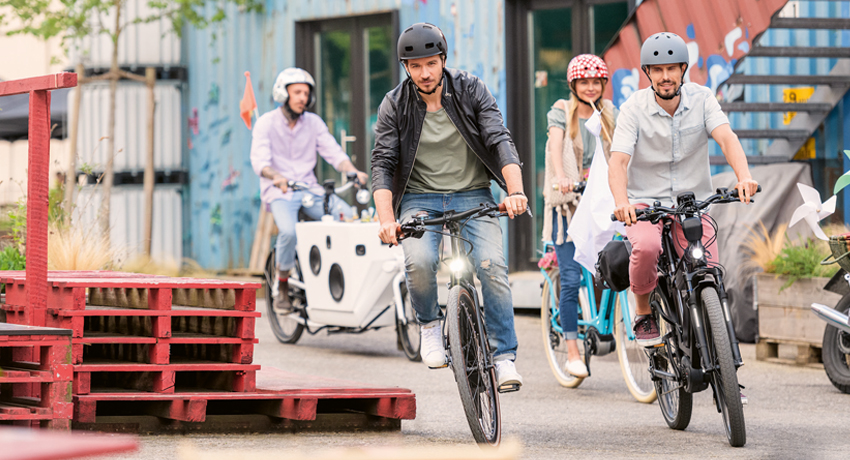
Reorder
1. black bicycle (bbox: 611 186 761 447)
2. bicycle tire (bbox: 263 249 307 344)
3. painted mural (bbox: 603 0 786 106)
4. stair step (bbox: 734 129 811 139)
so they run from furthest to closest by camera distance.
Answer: stair step (bbox: 734 129 811 139) < painted mural (bbox: 603 0 786 106) < bicycle tire (bbox: 263 249 307 344) < black bicycle (bbox: 611 186 761 447)

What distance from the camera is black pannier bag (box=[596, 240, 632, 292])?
5973mm

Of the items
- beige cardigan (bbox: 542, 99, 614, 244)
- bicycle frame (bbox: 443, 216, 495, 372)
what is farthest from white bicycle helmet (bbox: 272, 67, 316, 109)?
bicycle frame (bbox: 443, 216, 495, 372)

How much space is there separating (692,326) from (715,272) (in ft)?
0.90

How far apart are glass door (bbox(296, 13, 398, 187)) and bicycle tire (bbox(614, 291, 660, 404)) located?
7.77 meters

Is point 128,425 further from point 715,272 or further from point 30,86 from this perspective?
point 715,272

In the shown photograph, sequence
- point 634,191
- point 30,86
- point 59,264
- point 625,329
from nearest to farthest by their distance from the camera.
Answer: point 30,86 < point 634,191 < point 625,329 < point 59,264

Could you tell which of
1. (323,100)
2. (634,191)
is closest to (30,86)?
(634,191)

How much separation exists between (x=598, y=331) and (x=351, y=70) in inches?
335

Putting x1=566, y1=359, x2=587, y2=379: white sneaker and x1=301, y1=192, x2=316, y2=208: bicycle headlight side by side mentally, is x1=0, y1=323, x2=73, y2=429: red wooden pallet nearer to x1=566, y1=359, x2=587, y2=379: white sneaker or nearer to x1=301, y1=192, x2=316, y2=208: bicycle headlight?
x1=566, y1=359, x2=587, y2=379: white sneaker

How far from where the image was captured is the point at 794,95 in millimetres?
11648

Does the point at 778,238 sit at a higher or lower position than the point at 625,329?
higher

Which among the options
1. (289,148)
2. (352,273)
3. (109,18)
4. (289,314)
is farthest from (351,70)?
(352,273)

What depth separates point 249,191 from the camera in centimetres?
1591

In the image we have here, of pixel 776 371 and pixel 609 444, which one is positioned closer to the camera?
pixel 609 444
